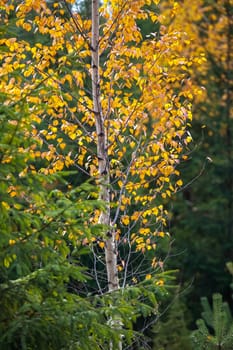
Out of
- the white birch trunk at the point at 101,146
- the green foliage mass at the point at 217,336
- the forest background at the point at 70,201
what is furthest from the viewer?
the white birch trunk at the point at 101,146

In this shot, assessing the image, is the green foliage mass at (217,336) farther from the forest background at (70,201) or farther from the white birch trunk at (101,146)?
the white birch trunk at (101,146)

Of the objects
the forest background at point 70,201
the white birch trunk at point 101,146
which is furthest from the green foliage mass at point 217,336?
the white birch trunk at point 101,146

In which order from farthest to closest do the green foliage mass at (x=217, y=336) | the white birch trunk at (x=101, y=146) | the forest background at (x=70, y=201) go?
the white birch trunk at (x=101, y=146) → the green foliage mass at (x=217, y=336) → the forest background at (x=70, y=201)

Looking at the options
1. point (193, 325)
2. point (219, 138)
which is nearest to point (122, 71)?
point (219, 138)

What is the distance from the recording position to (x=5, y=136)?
14.3ft

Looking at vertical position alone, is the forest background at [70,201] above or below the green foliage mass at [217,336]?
above

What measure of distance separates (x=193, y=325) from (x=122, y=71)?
29.2ft

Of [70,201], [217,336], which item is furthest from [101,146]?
[70,201]

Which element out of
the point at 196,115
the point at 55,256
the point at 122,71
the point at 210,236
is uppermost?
the point at 122,71

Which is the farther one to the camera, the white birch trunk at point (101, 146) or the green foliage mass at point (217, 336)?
the white birch trunk at point (101, 146)

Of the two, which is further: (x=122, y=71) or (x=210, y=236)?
(x=210, y=236)

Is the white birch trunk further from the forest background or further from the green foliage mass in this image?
the green foliage mass

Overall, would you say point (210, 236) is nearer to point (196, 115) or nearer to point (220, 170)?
point (220, 170)

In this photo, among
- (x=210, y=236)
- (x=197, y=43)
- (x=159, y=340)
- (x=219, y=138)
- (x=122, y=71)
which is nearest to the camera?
(x=159, y=340)
